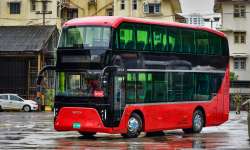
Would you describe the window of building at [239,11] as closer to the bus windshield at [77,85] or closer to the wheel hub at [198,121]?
the wheel hub at [198,121]

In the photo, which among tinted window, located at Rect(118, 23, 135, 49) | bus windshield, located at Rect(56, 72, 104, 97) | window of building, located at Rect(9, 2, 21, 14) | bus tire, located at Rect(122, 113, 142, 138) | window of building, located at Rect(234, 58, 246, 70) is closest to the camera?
bus windshield, located at Rect(56, 72, 104, 97)

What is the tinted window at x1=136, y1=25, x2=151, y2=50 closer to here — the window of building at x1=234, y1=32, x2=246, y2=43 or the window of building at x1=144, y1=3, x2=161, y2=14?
the window of building at x1=234, y1=32, x2=246, y2=43

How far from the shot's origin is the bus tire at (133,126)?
2511 cm

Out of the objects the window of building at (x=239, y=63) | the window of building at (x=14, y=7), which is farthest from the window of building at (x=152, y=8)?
the window of building at (x=14, y=7)

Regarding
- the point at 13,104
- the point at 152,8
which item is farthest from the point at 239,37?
the point at 13,104

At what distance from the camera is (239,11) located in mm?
78500

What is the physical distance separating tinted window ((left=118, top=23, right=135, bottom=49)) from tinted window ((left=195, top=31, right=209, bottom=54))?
443 cm

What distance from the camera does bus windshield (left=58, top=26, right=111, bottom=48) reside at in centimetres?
2420

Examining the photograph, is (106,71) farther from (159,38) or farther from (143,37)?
(159,38)

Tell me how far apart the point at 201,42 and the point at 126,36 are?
510cm

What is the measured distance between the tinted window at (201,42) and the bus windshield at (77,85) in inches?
235

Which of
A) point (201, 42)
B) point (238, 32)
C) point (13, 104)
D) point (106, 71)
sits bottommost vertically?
point (13, 104)

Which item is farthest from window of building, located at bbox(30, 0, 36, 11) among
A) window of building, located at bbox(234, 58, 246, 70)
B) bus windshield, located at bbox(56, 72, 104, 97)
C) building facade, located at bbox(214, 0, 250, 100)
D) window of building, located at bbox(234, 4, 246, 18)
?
bus windshield, located at bbox(56, 72, 104, 97)

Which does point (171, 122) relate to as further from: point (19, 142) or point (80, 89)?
point (19, 142)
